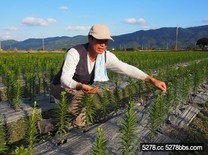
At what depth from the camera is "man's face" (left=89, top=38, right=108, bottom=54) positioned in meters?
4.51

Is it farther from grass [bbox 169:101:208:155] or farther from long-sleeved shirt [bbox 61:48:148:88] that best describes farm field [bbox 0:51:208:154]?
long-sleeved shirt [bbox 61:48:148:88]

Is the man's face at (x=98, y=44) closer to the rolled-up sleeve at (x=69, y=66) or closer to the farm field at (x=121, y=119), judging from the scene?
the rolled-up sleeve at (x=69, y=66)

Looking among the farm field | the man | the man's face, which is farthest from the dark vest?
the farm field

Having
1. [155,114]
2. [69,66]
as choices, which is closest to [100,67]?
[69,66]

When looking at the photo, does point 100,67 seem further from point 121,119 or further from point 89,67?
point 121,119

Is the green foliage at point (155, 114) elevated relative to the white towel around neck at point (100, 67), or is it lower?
lower

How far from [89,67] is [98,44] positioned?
0.62 meters

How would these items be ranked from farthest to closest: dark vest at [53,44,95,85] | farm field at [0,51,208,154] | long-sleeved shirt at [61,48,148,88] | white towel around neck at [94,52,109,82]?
white towel around neck at [94,52,109,82], dark vest at [53,44,95,85], long-sleeved shirt at [61,48,148,88], farm field at [0,51,208,154]

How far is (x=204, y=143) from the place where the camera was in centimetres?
481

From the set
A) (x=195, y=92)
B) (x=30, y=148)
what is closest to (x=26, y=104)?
(x=30, y=148)

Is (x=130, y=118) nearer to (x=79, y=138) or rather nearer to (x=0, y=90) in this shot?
(x=79, y=138)

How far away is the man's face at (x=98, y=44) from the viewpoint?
4.51 meters

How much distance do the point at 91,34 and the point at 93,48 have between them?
25 centimetres

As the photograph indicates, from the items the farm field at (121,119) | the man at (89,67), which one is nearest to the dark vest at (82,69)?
the man at (89,67)
